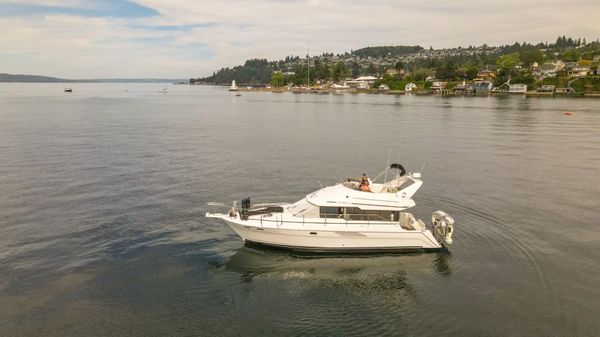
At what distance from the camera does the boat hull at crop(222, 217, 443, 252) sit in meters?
23.9

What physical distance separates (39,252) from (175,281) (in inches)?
353

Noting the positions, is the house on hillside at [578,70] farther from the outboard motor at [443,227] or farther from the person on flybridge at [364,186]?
the person on flybridge at [364,186]

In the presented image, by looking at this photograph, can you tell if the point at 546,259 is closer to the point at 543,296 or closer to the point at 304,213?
the point at 543,296

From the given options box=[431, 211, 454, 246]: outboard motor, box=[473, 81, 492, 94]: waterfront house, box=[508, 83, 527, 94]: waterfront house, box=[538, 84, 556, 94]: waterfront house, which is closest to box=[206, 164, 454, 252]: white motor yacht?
box=[431, 211, 454, 246]: outboard motor

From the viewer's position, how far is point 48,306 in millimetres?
19047

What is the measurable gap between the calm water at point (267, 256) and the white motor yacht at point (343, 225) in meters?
0.83

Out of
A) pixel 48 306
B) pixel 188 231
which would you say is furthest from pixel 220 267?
pixel 48 306

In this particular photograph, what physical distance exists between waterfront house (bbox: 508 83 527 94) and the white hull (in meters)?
184

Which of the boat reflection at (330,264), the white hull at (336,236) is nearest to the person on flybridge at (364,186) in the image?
the white hull at (336,236)

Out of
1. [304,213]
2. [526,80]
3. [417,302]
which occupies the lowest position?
[417,302]

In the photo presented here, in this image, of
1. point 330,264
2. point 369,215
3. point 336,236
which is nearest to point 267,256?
point 330,264

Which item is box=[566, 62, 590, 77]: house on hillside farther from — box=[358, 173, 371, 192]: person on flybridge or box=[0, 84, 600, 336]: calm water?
box=[358, 173, 371, 192]: person on flybridge

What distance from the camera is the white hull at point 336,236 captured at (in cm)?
2386

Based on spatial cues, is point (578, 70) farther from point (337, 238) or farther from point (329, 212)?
point (337, 238)
